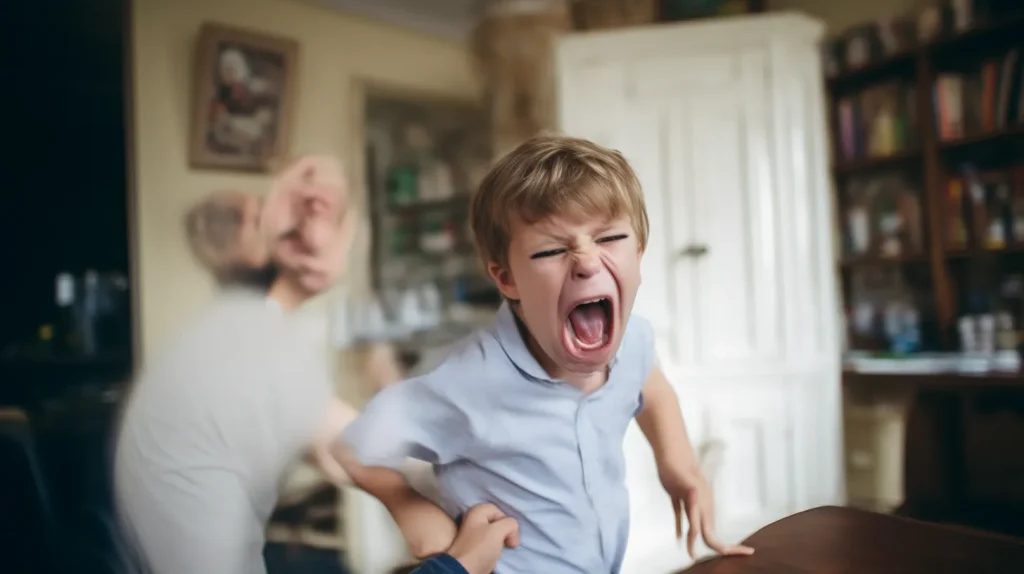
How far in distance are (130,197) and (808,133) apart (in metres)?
0.65

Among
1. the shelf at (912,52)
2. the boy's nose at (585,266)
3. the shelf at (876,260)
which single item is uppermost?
the shelf at (912,52)

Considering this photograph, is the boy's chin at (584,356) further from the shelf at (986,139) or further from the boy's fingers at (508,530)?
the shelf at (986,139)

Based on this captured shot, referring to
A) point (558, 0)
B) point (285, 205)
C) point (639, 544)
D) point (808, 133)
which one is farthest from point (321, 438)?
point (808, 133)

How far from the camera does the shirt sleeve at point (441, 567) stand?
437mm

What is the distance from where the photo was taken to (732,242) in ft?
2.00

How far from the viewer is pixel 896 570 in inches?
19.8

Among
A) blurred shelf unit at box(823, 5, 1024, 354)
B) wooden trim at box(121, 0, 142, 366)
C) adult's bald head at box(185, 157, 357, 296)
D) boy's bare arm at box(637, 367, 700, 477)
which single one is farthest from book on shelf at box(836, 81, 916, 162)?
wooden trim at box(121, 0, 142, 366)

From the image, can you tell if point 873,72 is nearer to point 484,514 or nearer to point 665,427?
point 665,427

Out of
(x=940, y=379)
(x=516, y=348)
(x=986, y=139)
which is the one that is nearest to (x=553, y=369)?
(x=516, y=348)

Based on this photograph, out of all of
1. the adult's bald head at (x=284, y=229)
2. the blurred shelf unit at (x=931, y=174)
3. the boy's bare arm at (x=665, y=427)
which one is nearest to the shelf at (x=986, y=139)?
the blurred shelf unit at (x=931, y=174)

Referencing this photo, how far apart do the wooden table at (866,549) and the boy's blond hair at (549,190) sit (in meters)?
0.30

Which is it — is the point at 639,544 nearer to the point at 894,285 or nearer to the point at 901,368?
the point at 901,368

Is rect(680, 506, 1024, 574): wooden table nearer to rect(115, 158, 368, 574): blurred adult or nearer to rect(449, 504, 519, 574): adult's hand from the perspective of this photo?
rect(449, 504, 519, 574): adult's hand

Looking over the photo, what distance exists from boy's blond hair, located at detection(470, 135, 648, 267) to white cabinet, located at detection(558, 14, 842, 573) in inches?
3.7
